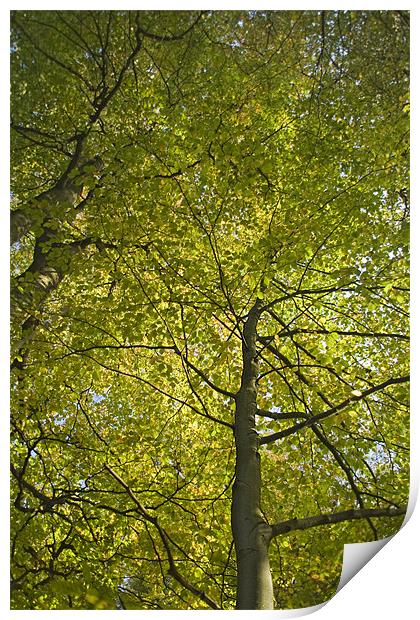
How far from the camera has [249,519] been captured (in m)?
2.62

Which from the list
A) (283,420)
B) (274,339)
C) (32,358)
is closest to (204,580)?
(283,420)

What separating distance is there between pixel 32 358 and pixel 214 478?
4.53 ft

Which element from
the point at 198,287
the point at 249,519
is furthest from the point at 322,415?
the point at 198,287

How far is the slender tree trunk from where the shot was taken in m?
2.52

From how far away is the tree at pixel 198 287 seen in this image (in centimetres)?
300

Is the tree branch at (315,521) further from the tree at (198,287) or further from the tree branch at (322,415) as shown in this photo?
the tree branch at (322,415)

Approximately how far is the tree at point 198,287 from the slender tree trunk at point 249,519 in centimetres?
3

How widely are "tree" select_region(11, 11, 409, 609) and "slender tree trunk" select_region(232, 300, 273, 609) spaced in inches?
1.0

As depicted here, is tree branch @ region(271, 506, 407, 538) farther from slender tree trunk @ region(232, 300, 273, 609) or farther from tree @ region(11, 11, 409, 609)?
tree @ region(11, 11, 409, 609)

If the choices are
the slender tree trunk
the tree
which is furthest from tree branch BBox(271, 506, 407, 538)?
the tree

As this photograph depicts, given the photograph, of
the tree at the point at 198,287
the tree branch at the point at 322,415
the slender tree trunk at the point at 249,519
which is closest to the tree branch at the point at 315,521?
the slender tree trunk at the point at 249,519

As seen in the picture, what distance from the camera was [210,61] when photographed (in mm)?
3152

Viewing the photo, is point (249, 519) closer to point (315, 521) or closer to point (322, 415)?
point (315, 521)

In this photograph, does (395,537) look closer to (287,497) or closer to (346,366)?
(287,497)
